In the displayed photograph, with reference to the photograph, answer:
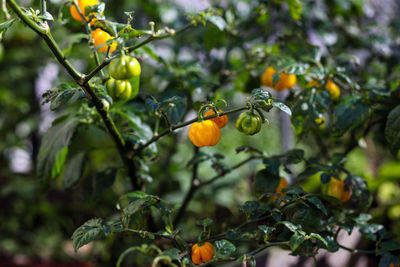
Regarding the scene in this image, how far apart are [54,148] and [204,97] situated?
35 cm

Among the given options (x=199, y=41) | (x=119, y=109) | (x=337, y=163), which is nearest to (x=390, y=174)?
(x=337, y=163)

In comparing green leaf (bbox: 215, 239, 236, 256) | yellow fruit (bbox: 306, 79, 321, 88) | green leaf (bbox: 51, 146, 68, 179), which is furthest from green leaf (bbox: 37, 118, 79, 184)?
yellow fruit (bbox: 306, 79, 321, 88)

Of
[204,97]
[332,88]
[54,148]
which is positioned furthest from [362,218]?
[54,148]

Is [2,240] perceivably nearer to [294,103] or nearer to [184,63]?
[184,63]

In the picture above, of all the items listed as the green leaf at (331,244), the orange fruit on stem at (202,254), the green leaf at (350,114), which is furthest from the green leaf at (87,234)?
the green leaf at (350,114)

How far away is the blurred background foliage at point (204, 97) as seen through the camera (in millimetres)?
843

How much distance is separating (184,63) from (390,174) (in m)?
0.95

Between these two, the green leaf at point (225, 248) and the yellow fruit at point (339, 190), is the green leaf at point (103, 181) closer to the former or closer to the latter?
the green leaf at point (225, 248)

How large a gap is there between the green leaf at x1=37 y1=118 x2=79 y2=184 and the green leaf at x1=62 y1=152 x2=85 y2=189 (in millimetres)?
57

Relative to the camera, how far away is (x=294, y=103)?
2.62 feet

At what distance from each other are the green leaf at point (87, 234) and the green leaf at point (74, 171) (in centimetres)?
32

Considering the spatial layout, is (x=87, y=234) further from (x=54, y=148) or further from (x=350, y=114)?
(x=350, y=114)

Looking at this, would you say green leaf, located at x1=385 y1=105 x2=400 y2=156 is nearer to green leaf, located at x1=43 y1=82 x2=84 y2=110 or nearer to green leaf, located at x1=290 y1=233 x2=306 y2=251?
green leaf, located at x1=290 y1=233 x2=306 y2=251

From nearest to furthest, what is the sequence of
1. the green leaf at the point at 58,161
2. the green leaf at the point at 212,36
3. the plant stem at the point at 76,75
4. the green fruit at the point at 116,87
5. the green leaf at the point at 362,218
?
the plant stem at the point at 76,75 < the green fruit at the point at 116,87 < the green leaf at the point at 362,218 < the green leaf at the point at 58,161 < the green leaf at the point at 212,36
